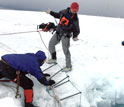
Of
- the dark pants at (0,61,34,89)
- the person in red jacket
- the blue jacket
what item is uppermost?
the person in red jacket

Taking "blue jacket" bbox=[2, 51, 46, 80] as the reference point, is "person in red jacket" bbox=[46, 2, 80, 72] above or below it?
above

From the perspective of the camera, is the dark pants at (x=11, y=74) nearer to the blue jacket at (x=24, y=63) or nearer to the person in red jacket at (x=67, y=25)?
the blue jacket at (x=24, y=63)

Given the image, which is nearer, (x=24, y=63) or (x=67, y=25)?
(x=24, y=63)

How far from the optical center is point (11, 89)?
2766mm

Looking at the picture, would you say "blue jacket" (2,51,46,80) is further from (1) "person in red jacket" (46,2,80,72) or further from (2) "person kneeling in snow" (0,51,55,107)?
(1) "person in red jacket" (46,2,80,72)

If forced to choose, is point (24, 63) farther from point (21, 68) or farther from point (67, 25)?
point (67, 25)

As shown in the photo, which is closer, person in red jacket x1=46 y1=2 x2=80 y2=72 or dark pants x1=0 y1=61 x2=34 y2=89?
dark pants x1=0 y1=61 x2=34 y2=89

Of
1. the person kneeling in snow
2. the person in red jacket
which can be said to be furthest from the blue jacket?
the person in red jacket

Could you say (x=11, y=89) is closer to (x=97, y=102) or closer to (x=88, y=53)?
(x=97, y=102)

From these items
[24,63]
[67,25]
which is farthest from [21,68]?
[67,25]

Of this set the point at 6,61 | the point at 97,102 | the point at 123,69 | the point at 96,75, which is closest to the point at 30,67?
the point at 6,61

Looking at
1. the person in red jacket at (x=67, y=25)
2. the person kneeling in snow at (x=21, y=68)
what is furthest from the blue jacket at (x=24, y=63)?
the person in red jacket at (x=67, y=25)

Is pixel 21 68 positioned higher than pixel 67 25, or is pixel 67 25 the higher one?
pixel 67 25

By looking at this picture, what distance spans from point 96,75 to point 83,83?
24.2 inches
